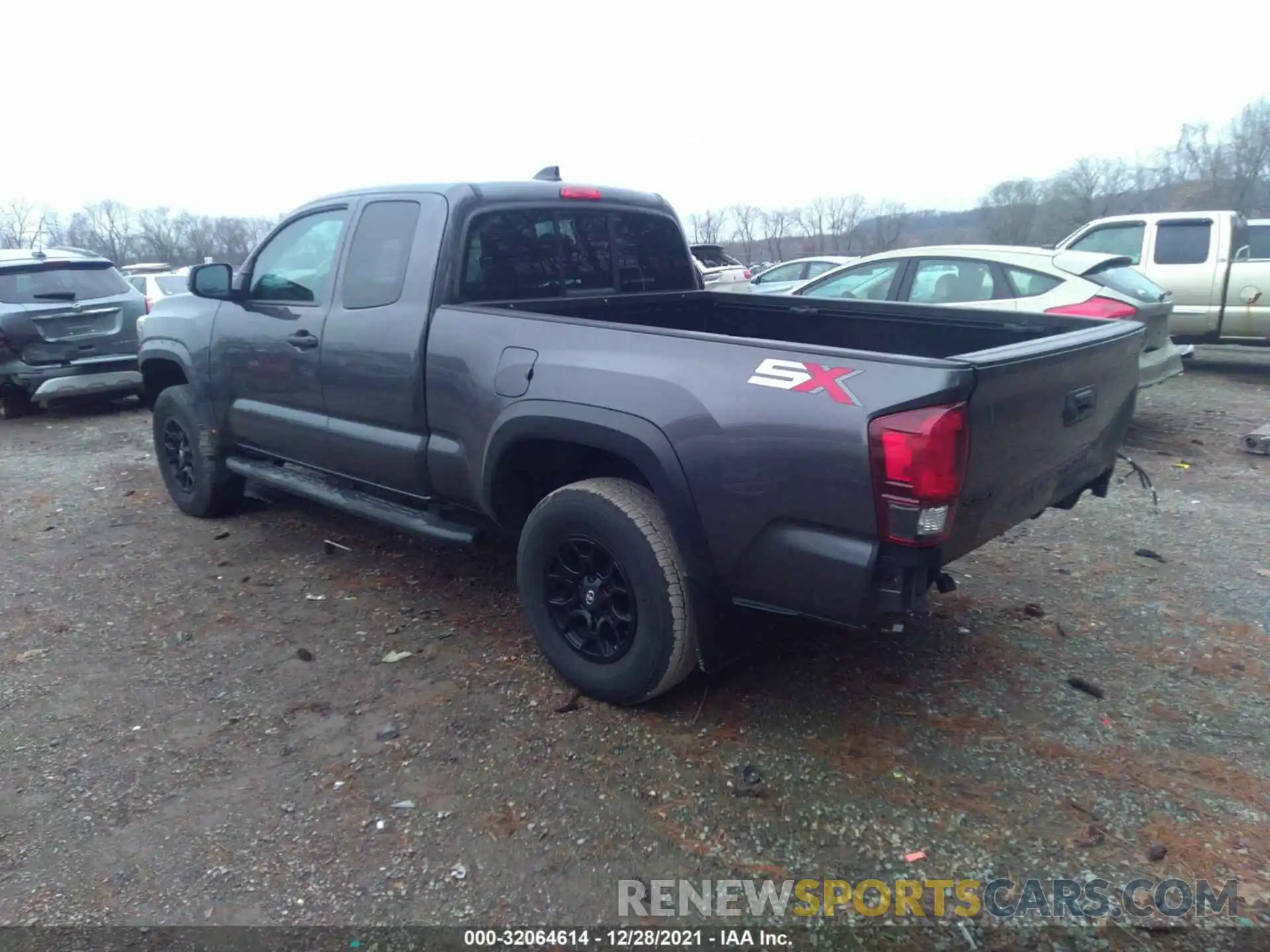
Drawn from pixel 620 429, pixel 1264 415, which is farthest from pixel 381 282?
pixel 1264 415

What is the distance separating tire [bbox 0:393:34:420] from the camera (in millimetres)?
10031

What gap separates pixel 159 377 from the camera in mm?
6078

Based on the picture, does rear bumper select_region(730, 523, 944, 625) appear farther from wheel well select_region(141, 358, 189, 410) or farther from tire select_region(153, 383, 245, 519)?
wheel well select_region(141, 358, 189, 410)

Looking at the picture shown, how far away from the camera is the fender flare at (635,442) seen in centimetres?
306

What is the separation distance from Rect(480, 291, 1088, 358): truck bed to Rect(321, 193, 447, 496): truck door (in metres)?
0.46

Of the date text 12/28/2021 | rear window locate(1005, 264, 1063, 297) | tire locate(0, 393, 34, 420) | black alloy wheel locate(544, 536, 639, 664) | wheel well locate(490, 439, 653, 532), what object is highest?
rear window locate(1005, 264, 1063, 297)

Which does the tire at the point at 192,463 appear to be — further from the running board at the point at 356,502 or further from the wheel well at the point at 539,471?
the wheel well at the point at 539,471

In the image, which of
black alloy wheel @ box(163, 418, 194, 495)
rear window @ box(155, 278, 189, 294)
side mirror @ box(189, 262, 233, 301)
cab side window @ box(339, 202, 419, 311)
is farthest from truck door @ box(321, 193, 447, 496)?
rear window @ box(155, 278, 189, 294)

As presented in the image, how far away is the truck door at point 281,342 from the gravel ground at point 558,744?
79 centimetres

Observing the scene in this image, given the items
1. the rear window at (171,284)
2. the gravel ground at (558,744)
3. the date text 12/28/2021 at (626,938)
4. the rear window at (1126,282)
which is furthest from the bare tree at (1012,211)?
the date text 12/28/2021 at (626,938)

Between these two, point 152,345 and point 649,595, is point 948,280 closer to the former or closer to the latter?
point 649,595

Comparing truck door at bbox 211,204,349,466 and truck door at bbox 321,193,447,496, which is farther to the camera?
truck door at bbox 211,204,349,466

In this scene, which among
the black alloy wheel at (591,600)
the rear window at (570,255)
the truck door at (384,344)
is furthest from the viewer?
the rear window at (570,255)

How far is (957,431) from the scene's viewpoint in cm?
260
